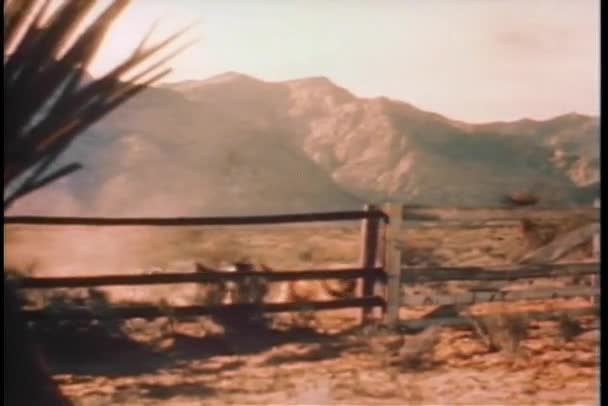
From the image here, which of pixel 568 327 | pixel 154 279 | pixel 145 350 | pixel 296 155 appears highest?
pixel 296 155

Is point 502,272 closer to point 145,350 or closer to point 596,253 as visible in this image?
point 596,253

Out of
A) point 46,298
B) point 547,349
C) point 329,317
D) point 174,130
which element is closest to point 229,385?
point 329,317

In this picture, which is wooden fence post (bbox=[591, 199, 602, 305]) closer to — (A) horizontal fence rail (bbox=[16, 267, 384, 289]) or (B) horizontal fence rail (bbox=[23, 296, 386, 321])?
(B) horizontal fence rail (bbox=[23, 296, 386, 321])

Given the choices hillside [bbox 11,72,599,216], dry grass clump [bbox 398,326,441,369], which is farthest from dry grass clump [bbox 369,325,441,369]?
hillside [bbox 11,72,599,216]

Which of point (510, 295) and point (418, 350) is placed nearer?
point (418, 350)

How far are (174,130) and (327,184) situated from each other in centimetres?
53

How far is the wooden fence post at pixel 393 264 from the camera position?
2629 mm

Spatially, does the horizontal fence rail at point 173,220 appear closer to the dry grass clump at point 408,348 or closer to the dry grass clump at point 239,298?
the dry grass clump at point 239,298

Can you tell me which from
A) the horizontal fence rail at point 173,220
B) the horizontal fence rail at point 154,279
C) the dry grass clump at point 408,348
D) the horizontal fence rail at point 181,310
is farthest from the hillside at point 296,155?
the dry grass clump at point 408,348

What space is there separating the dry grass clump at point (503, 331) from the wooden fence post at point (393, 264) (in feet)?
0.92

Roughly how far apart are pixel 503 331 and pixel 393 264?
1.51 feet

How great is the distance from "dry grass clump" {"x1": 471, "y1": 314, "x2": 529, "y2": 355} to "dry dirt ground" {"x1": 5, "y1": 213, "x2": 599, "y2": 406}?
0.01m

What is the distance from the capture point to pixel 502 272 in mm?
2676

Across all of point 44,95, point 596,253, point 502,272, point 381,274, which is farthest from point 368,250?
point 44,95
